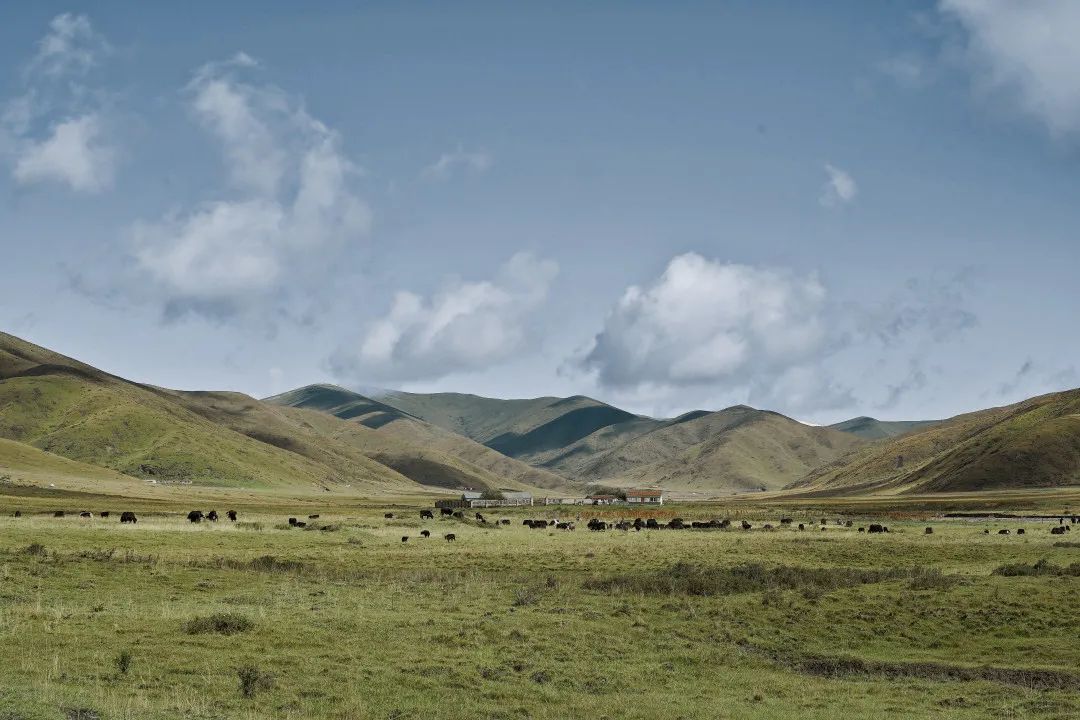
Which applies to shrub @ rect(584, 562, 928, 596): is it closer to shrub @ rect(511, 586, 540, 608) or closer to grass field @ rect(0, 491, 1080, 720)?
grass field @ rect(0, 491, 1080, 720)

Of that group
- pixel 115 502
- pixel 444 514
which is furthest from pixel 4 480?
pixel 444 514

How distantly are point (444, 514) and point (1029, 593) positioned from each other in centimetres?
8396

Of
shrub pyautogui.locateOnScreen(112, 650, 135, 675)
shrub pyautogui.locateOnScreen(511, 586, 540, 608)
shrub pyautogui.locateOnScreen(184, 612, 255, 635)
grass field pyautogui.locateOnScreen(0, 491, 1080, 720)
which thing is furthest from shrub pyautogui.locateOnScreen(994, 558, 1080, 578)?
shrub pyautogui.locateOnScreen(112, 650, 135, 675)

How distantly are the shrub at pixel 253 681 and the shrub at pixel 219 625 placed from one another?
5.37 m

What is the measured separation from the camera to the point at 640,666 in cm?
2625

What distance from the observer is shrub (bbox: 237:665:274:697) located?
2150 cm

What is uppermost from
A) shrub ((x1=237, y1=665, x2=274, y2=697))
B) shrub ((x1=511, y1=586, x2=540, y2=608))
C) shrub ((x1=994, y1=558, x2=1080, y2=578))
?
shrub ((x1=994, y1=558, x2=1080, y2=578))

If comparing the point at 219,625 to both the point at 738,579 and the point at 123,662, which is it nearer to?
the point at 123,662

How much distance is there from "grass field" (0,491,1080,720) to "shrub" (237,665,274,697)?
3.2 inches

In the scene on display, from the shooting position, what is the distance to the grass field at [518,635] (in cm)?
2175

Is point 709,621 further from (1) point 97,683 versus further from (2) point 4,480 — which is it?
(2) point 4,480

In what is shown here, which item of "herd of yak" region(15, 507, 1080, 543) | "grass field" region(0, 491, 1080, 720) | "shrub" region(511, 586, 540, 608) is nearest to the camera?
"grass field" region(0, 491, 1080, 720)

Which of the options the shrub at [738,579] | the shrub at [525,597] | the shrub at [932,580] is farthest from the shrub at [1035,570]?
the shrub at [525,597]

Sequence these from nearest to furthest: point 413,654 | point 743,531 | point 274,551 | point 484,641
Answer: point 413,654 < point 484,641 < point 274,551 < point 743,531
